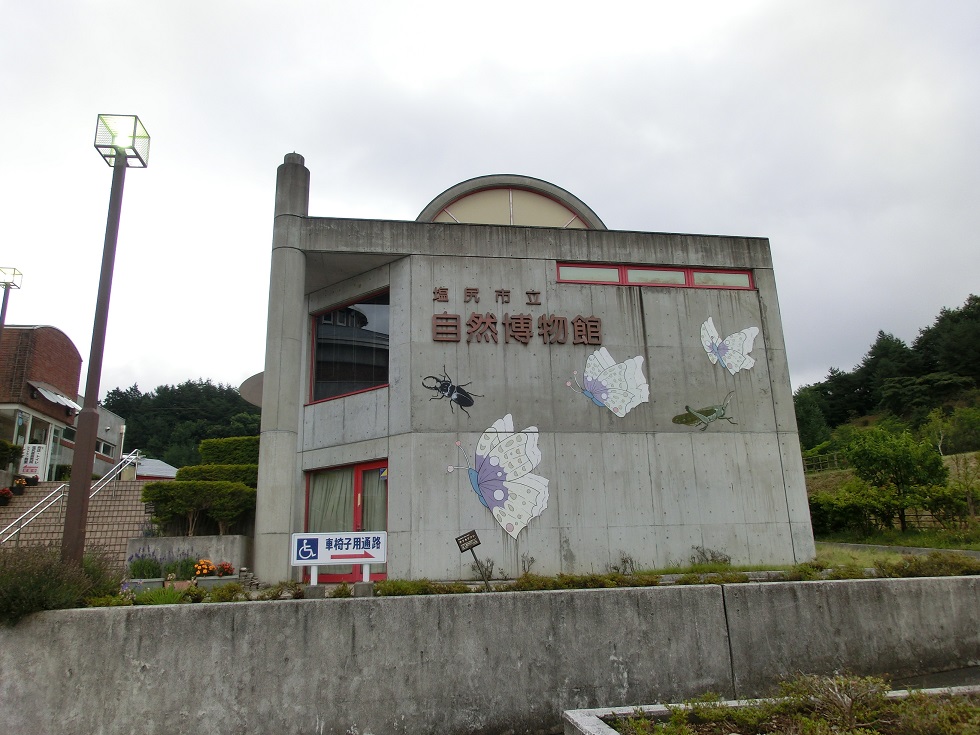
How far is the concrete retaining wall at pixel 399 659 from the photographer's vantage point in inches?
254

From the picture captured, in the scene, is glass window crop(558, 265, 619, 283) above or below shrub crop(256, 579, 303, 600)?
above

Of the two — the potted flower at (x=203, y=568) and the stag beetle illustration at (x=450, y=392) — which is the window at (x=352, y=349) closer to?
the stag beetle illustration at (x=450, y=392)

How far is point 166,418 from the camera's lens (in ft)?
278

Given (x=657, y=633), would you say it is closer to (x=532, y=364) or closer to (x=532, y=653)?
(x=532, y=653)

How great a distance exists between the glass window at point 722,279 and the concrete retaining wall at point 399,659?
9575mm

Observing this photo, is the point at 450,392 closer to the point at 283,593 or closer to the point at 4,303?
the point at 283,593

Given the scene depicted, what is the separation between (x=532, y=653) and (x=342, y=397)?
9.51m

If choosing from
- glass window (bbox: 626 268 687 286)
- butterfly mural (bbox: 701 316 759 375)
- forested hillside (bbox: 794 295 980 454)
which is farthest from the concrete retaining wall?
forested hillside (bbox: 794 295 980 454)

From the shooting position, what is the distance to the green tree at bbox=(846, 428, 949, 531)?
22266mm

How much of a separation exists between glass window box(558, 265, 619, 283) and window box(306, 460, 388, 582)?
19.4 ft

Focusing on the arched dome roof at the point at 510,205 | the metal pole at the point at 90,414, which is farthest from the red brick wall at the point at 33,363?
the metal pole at the point at 90,414

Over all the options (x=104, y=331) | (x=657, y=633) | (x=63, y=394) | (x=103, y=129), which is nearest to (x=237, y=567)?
(x=104, y=331)

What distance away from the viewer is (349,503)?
14.7 m

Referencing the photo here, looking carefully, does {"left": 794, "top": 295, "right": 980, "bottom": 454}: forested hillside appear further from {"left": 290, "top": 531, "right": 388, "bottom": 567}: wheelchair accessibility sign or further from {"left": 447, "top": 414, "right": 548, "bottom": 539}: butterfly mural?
{"left": 290, "top": 531, "right": 388, "bottom": 567}: wheelchair accessibility sign
